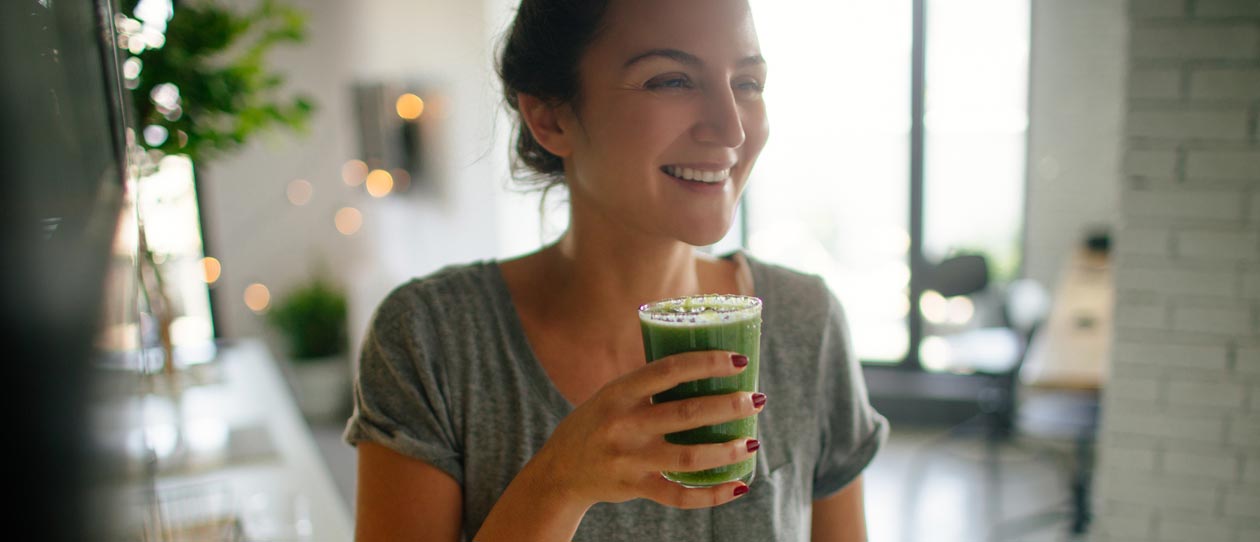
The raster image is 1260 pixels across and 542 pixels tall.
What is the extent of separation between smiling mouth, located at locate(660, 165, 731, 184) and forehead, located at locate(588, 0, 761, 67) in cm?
12

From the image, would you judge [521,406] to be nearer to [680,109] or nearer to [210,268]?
[680,109]

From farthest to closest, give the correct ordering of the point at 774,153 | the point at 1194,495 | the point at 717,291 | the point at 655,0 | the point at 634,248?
the point at 774,153 → the point at 1194,495 → the point at 717,291 → the point at 634,248 → the point at 655,0

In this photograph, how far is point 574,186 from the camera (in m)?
1.12

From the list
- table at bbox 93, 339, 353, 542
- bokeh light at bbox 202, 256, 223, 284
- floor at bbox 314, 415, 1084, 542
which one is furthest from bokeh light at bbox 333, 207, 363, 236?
table at bbox 93, 339, 353, 542

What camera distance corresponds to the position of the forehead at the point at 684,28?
927 mm

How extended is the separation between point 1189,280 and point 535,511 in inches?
95.9

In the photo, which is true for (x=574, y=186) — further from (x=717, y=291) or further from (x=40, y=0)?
(x=40, y=0)

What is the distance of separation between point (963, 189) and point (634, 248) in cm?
463

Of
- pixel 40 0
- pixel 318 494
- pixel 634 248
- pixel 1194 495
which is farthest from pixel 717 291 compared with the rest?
pixel 1194 495

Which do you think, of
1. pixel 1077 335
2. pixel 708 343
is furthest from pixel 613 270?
pixel 1077 335


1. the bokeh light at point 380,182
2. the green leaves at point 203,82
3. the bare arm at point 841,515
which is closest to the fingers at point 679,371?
the bare arm at point 841,515

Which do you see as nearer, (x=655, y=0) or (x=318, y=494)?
(x=655, y=0)

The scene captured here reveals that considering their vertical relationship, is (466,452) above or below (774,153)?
below

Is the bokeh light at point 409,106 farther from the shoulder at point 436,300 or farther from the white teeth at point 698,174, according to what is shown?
the white teeth at point 698,174
